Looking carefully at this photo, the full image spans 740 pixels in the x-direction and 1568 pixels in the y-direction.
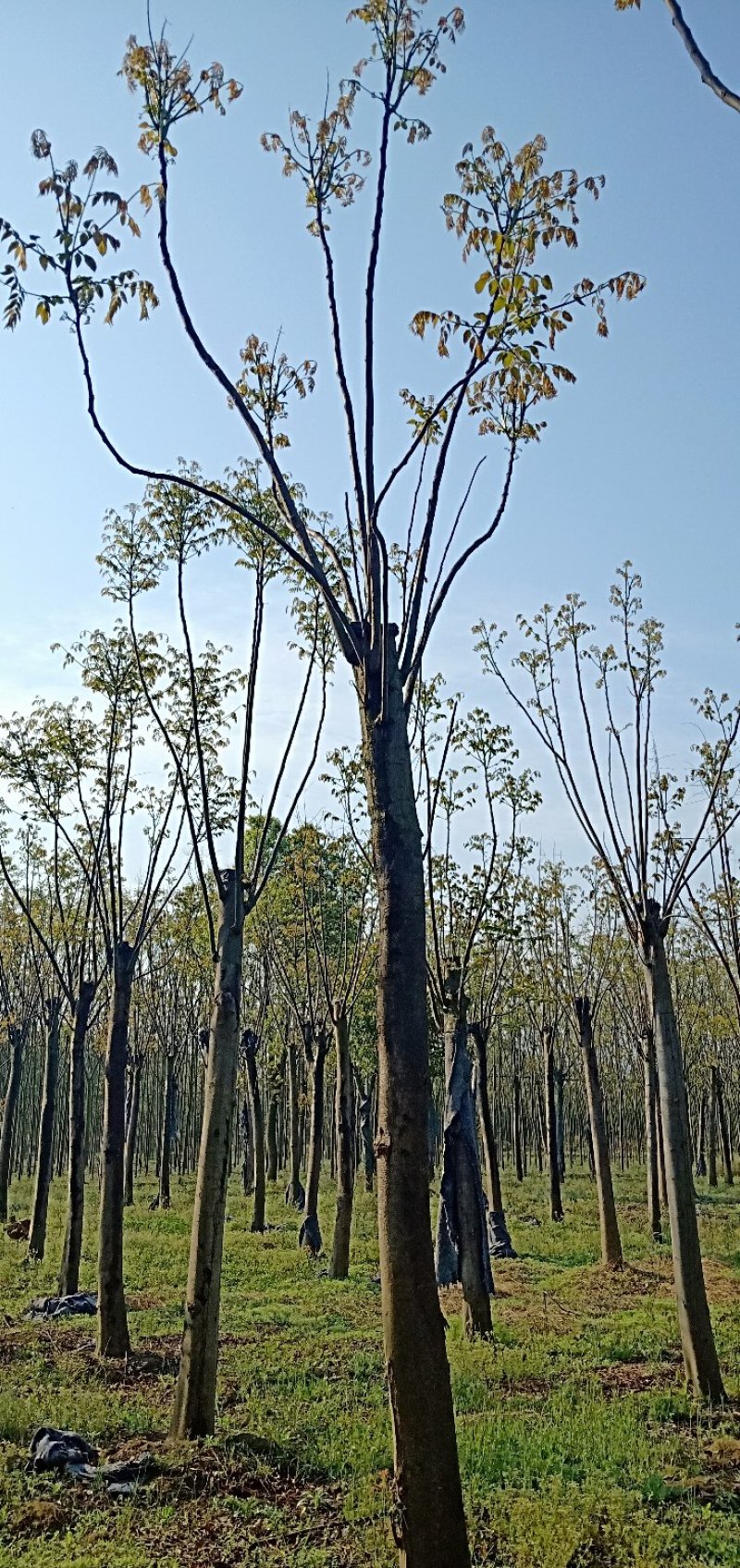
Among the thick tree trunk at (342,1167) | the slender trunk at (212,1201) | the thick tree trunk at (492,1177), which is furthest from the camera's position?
the thick tree trunk at (492,1177)

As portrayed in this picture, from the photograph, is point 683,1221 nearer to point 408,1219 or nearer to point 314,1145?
point 408,1219

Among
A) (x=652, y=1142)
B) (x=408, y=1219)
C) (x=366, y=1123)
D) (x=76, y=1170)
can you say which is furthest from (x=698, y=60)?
(x=366, y=1123)

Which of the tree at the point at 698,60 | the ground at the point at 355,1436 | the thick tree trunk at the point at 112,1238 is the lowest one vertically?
the ground at the point at 355,1436

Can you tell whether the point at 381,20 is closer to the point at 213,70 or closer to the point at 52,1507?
the point at 213,70

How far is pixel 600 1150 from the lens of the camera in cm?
1460

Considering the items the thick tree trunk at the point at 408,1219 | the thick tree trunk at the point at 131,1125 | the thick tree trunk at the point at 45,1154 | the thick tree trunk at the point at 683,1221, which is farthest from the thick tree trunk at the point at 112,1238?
the thick tree trunk at the point at 131,1125

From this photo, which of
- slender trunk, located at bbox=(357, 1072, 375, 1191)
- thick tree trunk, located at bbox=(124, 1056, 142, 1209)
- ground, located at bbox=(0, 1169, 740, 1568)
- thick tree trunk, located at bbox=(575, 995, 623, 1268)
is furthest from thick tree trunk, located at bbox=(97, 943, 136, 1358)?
slender trunk, located at bbox=(357, 1072, 375, 1191)

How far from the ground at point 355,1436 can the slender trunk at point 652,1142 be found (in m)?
4.98

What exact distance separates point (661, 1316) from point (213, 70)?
36.9 feet

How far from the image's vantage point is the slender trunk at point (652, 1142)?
17.5 m

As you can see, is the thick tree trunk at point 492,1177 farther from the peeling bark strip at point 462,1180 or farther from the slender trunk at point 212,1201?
the slender trunk at point 212,1201

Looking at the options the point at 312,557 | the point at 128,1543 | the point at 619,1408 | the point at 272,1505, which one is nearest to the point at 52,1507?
the point at 128,1543

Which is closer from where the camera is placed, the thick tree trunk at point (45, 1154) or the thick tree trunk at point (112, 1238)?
the thick tree trunk at point (112, 1238)

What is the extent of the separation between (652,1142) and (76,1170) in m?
11.0
